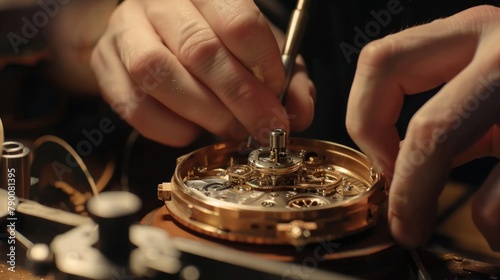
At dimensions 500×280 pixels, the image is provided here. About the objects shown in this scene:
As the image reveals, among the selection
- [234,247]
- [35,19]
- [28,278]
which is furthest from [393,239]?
[35,19]

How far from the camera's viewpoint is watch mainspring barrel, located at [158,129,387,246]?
30.4 inches

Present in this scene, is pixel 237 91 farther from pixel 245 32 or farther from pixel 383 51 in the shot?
pixel 383 51

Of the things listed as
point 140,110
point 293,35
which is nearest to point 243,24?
point 293,35

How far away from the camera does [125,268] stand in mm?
770

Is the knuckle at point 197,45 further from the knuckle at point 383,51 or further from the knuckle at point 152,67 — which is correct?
the knuckle at point 383,51

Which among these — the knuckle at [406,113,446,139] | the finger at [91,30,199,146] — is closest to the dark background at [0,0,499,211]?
the finger at [91,30,199,146]

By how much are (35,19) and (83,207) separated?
1.23 feet

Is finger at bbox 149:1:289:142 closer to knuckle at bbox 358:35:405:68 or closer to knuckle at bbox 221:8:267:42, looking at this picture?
knuckle at bbox 221:8:267:42

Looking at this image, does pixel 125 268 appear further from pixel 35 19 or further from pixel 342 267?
pixel 35 19

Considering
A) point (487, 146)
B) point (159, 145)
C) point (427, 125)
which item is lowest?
point (159, 145)

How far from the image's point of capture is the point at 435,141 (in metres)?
0.78

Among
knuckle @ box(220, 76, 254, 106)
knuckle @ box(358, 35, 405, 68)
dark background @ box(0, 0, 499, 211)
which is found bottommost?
dark background @ box(0, 0, 499, 211)

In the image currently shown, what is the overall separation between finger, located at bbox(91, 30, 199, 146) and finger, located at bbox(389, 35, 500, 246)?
1.56 feet

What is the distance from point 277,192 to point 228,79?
0.25 metres
